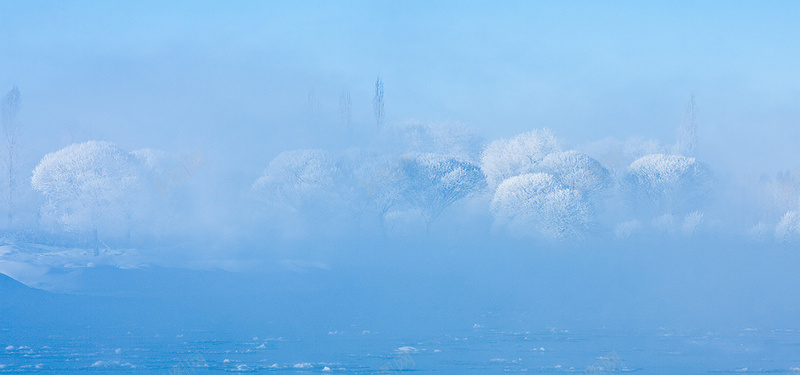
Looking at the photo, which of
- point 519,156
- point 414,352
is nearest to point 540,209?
point 519,156

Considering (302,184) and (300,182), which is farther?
(300,182)

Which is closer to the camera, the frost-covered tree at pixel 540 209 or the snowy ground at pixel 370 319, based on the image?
the snowy ground at pixel 370 319

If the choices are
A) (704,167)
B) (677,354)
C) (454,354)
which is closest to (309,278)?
(454,354)

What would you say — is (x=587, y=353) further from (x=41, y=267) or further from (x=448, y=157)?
(x=41, y=267)

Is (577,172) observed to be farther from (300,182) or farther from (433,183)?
(300,182)

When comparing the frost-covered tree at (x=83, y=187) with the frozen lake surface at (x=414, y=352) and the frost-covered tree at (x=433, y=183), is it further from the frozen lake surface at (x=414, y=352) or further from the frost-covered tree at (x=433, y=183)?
the frost-covered tree at (x=433, y=183)

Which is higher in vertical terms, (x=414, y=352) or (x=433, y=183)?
(x=433, y=183)

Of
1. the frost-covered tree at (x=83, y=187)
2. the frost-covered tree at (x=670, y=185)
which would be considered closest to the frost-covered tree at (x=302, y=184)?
the frost-covered tree at (x=83, y=187)
